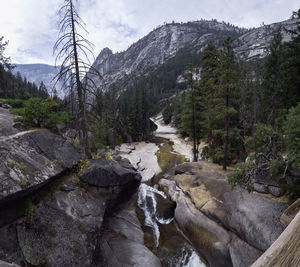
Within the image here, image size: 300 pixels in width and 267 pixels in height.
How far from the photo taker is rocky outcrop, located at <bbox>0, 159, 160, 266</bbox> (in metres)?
6.21

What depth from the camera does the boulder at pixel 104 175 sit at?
9.62m

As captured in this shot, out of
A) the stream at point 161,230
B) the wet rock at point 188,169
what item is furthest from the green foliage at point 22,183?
the wet rock at point 188,169

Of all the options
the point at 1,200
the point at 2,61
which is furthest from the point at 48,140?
the point at 2,61

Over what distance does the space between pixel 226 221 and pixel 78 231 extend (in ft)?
26.5

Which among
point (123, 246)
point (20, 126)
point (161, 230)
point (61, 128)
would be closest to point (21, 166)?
point (20, 126)

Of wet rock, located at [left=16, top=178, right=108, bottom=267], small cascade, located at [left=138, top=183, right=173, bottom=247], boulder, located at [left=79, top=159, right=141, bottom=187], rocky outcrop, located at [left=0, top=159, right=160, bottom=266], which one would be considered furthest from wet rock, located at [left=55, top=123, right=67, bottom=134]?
small cascade, located at [left=138, top=183, right=173, bottom=247]

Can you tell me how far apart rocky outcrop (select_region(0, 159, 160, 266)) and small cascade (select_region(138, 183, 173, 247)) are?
1.38 metres

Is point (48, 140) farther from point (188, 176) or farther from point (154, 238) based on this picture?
point (188, 176)

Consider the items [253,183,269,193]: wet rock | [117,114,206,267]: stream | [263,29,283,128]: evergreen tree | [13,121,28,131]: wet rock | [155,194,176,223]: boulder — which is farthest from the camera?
[263,29,283,128]: evergreen tree

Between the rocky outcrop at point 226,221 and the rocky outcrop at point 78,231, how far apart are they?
3371 millimetres

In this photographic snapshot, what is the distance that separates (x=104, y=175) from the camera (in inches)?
396

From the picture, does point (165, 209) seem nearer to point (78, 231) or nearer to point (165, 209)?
point (165, 209)

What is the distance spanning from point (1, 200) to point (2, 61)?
36703 millimetres

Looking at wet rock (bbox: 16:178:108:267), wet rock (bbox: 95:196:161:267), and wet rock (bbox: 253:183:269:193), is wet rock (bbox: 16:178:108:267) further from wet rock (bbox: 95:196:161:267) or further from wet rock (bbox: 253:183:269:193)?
wet rock (bbox: 253:183:269:193)
